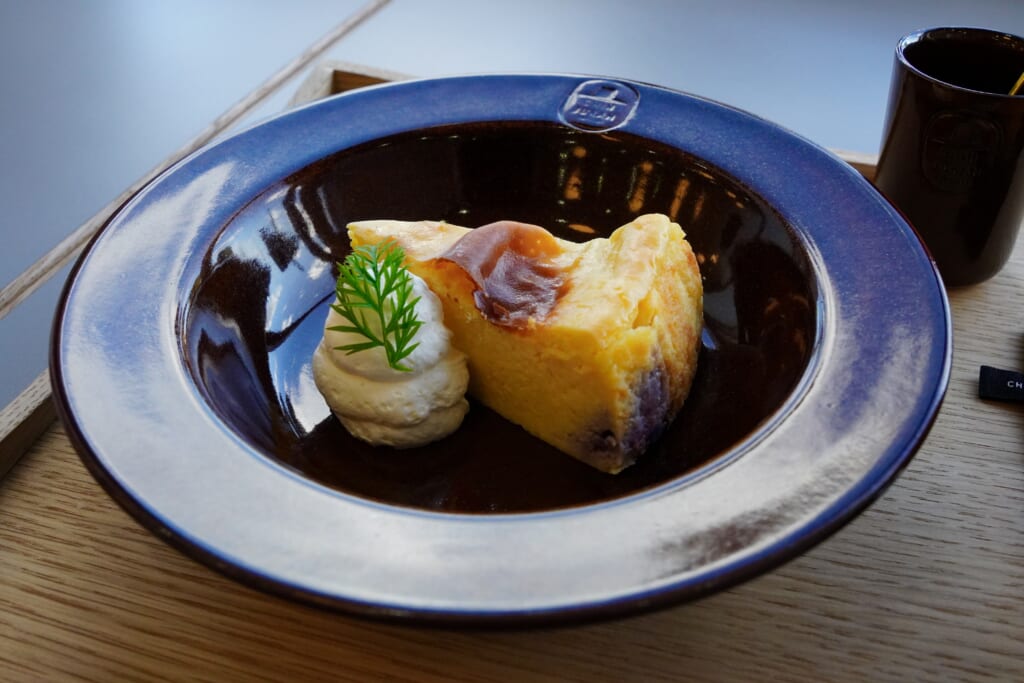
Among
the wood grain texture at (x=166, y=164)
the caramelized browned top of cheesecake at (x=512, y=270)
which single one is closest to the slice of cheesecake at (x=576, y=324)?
the caramelized browned top of cheesecake at (x=512, y=270)

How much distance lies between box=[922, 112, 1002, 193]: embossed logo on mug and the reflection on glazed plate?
0.56ft

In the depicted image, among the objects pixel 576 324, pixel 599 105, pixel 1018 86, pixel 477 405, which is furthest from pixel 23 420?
pixel 1018 86

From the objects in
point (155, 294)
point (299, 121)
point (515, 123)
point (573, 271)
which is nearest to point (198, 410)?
point (155, 294)

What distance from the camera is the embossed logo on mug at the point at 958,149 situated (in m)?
1.12

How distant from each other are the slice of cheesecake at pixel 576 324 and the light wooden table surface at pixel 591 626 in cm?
23

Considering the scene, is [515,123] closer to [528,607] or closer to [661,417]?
[661,417]

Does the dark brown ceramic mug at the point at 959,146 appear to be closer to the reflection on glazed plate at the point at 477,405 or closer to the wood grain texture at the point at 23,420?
the reflection on glazed plate at the point at 477,405

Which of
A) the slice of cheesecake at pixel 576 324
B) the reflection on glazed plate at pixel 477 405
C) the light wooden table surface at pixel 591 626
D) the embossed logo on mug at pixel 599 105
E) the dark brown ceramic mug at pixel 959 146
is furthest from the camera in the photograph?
the embossed logo on mug at pixel 599 105

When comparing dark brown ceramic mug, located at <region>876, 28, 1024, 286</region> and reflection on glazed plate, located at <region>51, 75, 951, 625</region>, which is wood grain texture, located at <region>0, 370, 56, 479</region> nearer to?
reflection on glazed plate, located at <region>51, 75, 951, 625</region>

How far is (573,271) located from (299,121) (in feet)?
1.66

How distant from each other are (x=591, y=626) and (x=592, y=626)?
15 millimetres

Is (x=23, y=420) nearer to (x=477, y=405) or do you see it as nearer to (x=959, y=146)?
(x=477, y=405)

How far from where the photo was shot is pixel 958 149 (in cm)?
115

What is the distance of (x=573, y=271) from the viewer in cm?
103
